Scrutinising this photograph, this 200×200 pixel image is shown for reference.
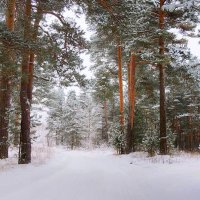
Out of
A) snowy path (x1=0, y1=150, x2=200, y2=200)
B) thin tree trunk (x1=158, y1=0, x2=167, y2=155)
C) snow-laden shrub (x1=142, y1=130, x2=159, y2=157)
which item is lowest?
snowy path (x1=0, y1=150, x2=200, y2=200)

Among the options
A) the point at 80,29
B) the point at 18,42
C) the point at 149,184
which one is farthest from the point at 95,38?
the point at 149,184

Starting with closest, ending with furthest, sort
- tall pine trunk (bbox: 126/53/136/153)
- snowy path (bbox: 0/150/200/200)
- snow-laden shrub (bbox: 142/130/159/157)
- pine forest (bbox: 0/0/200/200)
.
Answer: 1. snowy path (bbox: 0/150/200/200)
2. pine forest (bbox: 0/0/200/200)
3. snow-laden shrub (bbox: 142/130/159/157)
4. tall pine trunk (bbox: 126/53/136/153)

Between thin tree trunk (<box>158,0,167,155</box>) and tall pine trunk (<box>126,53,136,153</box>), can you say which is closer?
thin tree trunk (<box>158,0,167,155</box>)

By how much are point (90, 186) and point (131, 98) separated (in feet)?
45.5

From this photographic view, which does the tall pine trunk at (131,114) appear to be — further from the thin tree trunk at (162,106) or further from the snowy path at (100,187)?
the snowy path at (100,187)

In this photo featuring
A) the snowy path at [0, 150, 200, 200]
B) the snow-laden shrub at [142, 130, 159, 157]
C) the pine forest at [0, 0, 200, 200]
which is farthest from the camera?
the snow-laden shrub at [142, 130, 159, 157]

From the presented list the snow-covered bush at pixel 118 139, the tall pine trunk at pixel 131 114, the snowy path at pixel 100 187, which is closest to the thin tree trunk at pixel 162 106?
the tall pine trunk at pixel 131 114

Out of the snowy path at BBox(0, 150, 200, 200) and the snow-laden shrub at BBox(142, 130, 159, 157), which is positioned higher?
the snow-laden shrub at BBox(142, 130, 159, 157)

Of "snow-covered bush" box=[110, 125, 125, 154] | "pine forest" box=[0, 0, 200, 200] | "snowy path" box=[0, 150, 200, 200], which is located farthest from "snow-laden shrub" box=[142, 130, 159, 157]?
"snowy path" box=[0, 150, 200, 200]

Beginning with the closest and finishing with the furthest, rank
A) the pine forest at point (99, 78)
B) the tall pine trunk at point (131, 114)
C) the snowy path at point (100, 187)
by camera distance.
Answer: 1. the snowy path at point (100, 187)
2. the pine forest at point (99, 78)
3. the tall pine trunk at point (131, 114)

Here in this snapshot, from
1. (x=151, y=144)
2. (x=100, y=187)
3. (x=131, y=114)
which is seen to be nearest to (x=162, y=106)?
(x=151, y=144)

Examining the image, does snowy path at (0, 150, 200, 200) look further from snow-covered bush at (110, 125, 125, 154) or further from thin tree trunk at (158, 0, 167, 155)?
snow-covered bush at (110, 125, 125, 154)

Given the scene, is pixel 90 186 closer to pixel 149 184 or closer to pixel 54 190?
pixel 54 190

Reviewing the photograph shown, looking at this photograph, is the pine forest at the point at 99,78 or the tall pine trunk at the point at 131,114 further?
the tall pine trunk at the point at 131,114
